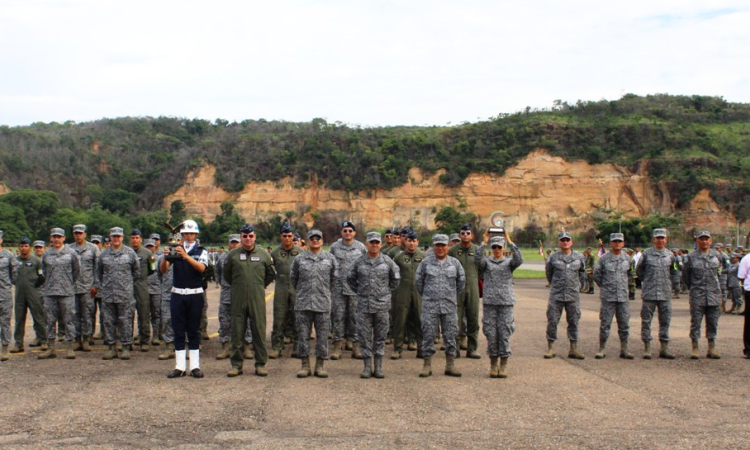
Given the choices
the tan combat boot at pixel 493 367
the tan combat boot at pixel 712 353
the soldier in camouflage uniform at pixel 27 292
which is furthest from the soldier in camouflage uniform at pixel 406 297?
the soldier in camouflage uniform at pixel 27 292

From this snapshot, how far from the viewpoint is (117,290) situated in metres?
10.3

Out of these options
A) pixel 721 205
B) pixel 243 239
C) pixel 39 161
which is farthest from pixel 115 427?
pixel 39 161

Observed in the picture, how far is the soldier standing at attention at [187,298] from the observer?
8.65m

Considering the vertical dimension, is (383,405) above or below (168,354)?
above

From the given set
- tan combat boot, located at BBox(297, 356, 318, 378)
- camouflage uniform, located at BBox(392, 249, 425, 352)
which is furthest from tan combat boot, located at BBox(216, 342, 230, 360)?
camouflage uniform, located at BBox(392, 249, 425, 352)

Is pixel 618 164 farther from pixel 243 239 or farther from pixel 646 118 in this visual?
pixel 243 239

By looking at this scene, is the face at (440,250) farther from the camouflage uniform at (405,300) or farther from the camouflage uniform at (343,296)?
the camouflage uniform at (343,296)

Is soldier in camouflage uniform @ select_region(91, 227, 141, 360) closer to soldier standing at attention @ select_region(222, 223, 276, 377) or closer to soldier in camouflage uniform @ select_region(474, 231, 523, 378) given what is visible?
soldier standing at attention @ select_region(222, 223, 276, 377)

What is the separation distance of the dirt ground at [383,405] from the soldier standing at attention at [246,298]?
317 millimetres

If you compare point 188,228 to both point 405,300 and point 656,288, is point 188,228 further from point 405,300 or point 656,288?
point 656,288

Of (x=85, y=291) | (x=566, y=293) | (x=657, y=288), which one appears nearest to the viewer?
(x=566, y=293)

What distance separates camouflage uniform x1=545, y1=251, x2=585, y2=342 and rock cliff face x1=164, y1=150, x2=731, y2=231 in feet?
215

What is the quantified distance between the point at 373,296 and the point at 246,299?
170cm

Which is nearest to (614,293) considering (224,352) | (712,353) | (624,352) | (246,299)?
(624,352)
